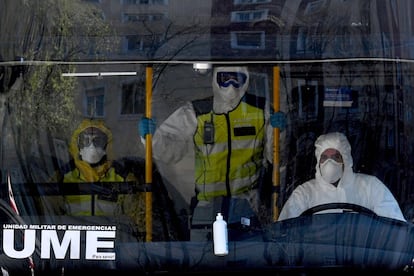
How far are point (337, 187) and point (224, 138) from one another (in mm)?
478

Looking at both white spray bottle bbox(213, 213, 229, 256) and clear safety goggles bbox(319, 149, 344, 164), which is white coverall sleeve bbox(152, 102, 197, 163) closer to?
white spray bottle bbox(213, 213, 229, 256)

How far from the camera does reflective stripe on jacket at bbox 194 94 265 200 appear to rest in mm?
4133

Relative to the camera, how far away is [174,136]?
4137 millimetres

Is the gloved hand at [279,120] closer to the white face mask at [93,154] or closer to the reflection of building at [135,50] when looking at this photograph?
the reflection of building at [135,50]

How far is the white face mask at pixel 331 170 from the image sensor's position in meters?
4.14

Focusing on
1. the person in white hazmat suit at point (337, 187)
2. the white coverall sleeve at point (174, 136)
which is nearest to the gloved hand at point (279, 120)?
the person in white hazmat suit at point (337, 187)

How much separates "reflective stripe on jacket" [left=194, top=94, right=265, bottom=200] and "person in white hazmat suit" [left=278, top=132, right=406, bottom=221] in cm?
20

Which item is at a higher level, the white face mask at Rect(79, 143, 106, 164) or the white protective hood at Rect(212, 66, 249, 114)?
the white protective hood at Rect(212, 66, 249, 114)

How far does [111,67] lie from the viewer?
13.4 feet

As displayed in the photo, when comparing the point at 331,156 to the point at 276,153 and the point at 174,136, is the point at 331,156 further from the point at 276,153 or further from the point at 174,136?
the point at 174,136

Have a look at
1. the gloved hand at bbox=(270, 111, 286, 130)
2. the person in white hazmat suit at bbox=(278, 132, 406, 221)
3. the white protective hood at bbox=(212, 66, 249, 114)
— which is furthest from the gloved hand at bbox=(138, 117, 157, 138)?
the person in white hazmat suit at bbox=(278, 132, 406, 221)

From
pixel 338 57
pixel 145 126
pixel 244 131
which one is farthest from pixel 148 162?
pixel 338 57

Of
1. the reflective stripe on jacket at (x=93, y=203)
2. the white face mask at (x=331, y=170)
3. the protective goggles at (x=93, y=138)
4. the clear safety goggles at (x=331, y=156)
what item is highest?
the protective goggles at (x=93, y=138)

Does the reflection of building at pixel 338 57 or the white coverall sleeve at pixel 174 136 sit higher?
the reflection of building at pixel 338 57
